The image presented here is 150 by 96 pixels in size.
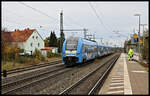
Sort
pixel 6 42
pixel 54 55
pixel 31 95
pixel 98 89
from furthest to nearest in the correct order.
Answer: pixel 54 55 → pixel 6 42 → pixel 98 89 → pixel 31 95

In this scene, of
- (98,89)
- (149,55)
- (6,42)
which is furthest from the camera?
(149,55)

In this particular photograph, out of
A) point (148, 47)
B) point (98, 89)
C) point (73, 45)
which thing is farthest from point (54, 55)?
point (98, 89)

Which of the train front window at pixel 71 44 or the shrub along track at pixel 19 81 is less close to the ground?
the train front window at pixel 71 44

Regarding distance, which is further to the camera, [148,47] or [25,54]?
[25,54]

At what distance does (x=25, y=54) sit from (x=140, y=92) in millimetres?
20654

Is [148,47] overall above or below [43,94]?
above

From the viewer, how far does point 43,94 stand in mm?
9031

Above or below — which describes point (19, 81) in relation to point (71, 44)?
below

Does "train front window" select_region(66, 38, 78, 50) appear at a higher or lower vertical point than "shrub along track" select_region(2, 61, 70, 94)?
higher

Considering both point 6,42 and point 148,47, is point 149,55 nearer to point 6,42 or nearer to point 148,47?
point 148,47

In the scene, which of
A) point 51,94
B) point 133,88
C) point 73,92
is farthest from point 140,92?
point 51,94

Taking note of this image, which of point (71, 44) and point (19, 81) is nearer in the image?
point (19, 81)

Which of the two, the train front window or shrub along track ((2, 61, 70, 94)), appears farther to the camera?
the train front window

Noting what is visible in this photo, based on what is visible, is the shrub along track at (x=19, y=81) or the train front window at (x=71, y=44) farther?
the train front window at (x=71, y=44)
